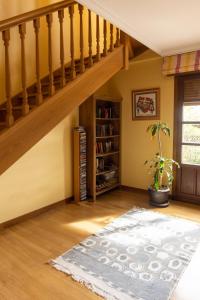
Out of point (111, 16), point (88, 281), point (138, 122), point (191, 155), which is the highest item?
point (111, 16)

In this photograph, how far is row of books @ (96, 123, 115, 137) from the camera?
3939mm

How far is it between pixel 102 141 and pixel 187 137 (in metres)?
1.43

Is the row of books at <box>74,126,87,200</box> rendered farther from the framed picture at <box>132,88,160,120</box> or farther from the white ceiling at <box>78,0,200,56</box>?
the white ceiling at <box>78,0,200,56</box>

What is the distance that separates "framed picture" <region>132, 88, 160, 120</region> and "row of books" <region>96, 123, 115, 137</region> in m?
0.44

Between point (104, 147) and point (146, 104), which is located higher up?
point (146, 104)

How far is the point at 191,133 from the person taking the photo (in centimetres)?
363

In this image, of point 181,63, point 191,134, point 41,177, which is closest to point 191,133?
point 191,134

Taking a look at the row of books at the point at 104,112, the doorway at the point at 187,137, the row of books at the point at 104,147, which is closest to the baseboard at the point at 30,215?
the row of books at the point at 104,147

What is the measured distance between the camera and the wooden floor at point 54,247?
1.78 meters

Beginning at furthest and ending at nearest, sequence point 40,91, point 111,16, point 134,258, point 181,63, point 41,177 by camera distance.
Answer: point 181,63 → point 41,177 → point 111,16 → point 134,258 → point 40,91

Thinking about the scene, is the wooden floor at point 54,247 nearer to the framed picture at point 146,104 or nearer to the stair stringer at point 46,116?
the stair stringer at point 46,116

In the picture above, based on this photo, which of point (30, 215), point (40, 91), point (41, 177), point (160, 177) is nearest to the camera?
point (40, 91)

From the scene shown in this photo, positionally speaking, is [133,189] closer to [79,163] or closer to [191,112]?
[79,163]

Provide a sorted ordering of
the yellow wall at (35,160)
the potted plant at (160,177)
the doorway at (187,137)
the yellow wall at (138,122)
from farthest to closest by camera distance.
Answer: the yellow wall at (138,122)
the doorway at (187,137)
the potted plant at (160,177)
the yellow wall at (35,160)
